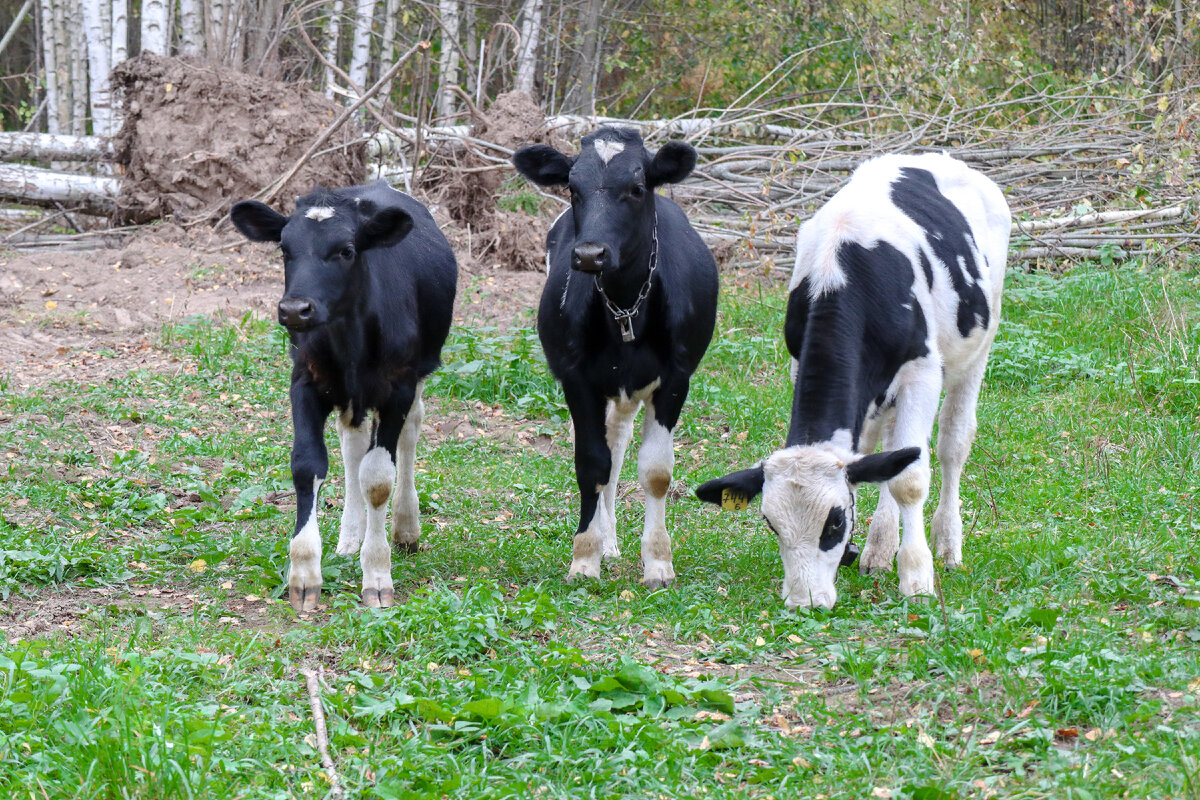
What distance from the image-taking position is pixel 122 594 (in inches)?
233

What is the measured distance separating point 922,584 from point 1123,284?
265 inches

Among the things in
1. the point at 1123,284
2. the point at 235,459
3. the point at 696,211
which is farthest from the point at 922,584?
the point at 696,211

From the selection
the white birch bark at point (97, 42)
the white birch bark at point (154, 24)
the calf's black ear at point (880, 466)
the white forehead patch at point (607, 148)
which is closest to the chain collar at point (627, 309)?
the white forehead patch at point (607, 148)

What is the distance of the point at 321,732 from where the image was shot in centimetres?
402

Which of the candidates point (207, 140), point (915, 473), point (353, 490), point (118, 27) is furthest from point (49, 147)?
point (915, 473)

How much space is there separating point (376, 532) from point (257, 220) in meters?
1.62

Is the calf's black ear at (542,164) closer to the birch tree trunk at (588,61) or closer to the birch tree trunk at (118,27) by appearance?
the birch tree trunk at (118,27)

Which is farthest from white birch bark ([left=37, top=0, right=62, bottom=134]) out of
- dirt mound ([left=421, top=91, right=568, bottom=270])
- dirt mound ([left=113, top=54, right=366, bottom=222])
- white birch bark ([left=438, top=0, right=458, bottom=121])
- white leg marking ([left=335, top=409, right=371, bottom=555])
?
white leg marking ([left=335, top=409, right=371, bottom=555])

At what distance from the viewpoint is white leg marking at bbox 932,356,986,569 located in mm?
6656

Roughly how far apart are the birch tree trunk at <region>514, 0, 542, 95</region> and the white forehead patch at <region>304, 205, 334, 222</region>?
14.5m

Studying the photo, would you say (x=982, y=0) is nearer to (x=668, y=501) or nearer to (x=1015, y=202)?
(x=1015, y=202)

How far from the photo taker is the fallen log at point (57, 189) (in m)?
14.6

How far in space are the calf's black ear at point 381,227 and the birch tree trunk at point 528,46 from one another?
14.3 m

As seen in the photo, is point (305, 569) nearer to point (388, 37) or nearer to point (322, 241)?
point (322, 241)
